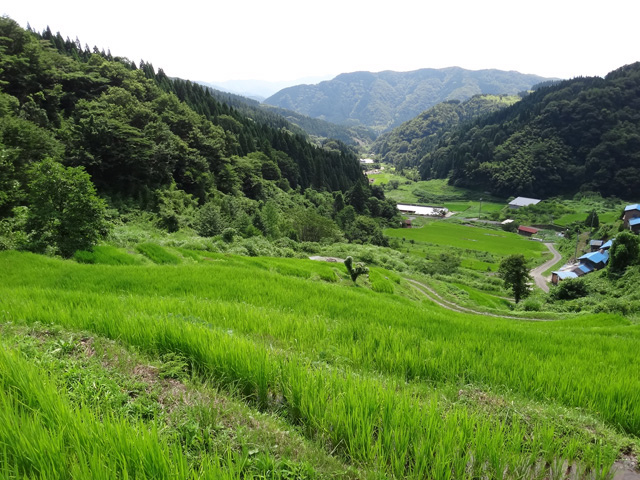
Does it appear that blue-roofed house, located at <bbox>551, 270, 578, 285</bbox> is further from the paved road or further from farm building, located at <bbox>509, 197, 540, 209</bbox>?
farm building, located at <bbox>509, 197, 540, 209</bbox>

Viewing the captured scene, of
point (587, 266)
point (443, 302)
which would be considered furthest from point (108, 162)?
point (587, 266)

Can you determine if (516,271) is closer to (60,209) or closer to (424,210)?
(60,209)

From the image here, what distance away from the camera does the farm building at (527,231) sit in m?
110

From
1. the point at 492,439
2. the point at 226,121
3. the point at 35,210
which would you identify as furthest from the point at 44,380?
the point at 226,121

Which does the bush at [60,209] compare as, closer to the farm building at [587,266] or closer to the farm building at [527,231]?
the farm building at [587,266]

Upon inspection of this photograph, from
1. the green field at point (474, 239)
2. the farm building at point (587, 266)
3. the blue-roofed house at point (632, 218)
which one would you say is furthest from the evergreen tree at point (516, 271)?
the blue-roofed house at point (632, 218)

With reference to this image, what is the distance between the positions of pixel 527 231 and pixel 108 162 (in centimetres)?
12018

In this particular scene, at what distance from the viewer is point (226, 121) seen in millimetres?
88188

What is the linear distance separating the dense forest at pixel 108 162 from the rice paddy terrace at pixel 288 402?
1236 centimetres

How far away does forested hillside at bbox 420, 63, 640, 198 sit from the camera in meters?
141

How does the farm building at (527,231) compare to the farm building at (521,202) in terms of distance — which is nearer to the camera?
the farm building at (527,231)

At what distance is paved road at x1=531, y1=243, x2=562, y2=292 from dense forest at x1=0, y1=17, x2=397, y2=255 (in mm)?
35142

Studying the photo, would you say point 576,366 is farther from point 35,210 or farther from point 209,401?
point 35,210

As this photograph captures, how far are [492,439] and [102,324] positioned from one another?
5.76 m
